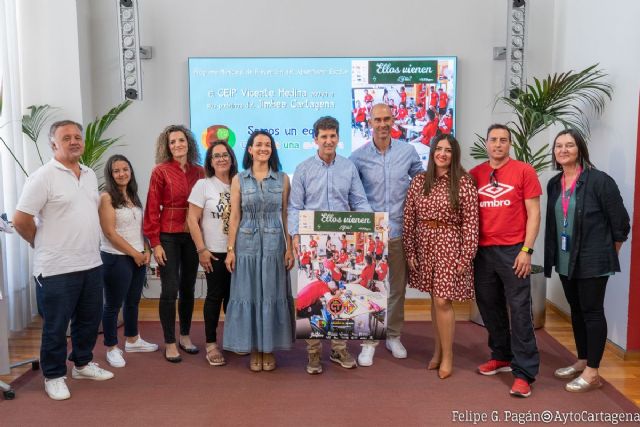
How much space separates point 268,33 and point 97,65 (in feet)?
5.43

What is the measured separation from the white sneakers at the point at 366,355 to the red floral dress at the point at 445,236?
0.61m

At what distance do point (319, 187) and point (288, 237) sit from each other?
38cm

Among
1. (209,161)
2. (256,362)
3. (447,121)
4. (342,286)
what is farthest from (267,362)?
(447,121)

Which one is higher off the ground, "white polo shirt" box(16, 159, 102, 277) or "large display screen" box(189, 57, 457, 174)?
"large display screen" box(189, 57, 457, 174)

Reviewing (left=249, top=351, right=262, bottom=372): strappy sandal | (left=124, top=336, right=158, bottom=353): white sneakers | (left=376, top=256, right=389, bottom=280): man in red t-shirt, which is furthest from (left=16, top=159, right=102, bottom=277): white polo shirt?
(left=376, top=256, right=389, bottom=280): man in red t-shirt

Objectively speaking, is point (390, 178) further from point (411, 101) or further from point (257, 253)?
point (411, 101)

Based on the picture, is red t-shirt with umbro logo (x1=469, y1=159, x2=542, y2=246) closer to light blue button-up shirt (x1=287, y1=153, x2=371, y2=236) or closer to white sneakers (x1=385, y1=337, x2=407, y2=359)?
light blue button-up shirt (x1=287, y1=153, x2=371, y2=236)

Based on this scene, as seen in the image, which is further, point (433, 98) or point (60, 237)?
point (433, 98)

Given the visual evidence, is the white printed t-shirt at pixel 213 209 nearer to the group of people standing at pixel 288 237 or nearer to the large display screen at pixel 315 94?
the group of people standing at pixel 288 237

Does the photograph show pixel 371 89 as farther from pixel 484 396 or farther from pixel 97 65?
pixel 484 396

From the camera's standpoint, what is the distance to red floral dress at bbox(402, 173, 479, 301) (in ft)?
10.5

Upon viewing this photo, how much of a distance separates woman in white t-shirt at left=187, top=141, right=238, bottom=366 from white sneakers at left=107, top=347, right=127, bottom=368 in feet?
2.03

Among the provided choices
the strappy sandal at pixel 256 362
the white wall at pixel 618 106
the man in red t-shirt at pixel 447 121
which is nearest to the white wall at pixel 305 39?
the man in red t-shirt at pixel 447 121

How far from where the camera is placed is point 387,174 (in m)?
3.66
